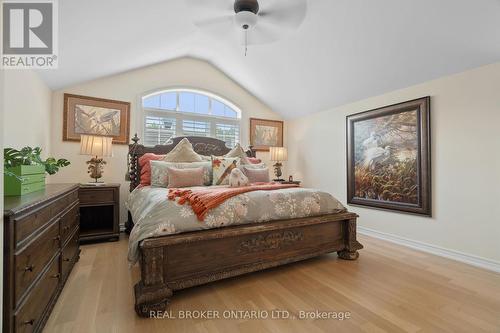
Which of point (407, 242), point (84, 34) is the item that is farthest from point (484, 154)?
point (84, 34)

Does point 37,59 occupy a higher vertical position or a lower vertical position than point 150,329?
higher

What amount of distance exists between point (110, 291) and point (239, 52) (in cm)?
339

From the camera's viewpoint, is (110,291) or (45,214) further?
Answer: (110,291)

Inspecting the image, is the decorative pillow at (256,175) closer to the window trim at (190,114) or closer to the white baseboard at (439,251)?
the window trim at (190,114)

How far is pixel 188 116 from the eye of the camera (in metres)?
4.26

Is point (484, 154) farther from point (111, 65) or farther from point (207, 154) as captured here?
point (111, 65)

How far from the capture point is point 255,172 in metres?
3.40

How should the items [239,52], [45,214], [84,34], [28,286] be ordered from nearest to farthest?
[28,286], [45,214], [84,34], [239,52]

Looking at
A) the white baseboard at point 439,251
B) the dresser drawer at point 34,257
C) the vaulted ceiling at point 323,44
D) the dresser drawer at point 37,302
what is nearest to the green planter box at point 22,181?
the dresser drawer at point 34,257

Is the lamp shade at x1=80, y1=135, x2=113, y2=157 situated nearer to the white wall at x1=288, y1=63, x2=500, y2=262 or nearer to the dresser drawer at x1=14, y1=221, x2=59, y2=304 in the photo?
the dresser drawer at x1=14, y1=221, x2=59, y2=304

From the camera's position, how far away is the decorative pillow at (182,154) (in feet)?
11.2

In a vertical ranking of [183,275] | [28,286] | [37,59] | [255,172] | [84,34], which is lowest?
[183,275]

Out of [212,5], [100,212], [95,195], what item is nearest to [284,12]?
[212,5]

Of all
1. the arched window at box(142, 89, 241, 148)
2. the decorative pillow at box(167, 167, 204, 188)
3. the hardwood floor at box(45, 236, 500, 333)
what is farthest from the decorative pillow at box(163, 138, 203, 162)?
the hardwood floor at box(45, 236, 500, 333)
